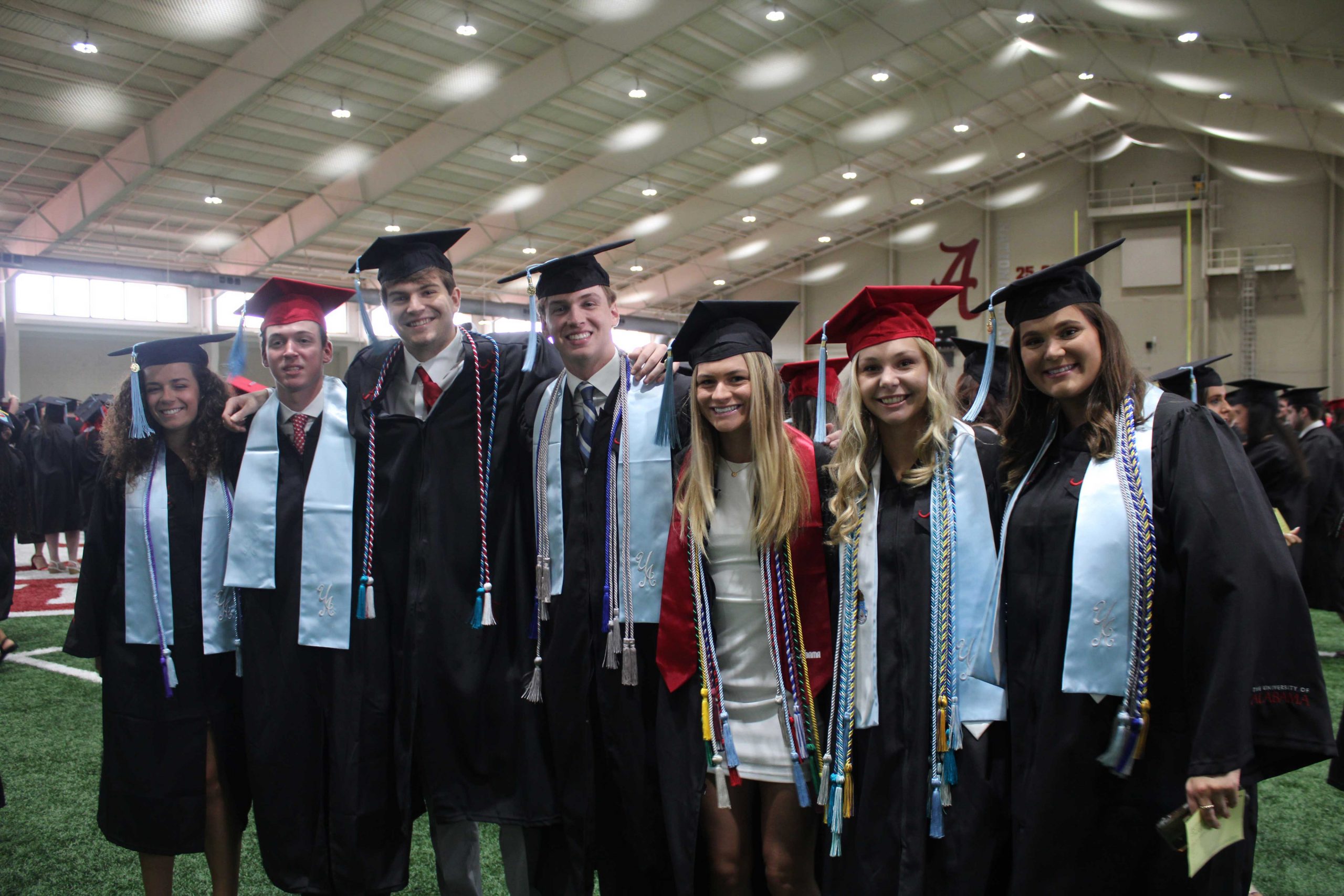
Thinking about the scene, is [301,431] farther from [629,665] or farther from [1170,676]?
[1170,676]

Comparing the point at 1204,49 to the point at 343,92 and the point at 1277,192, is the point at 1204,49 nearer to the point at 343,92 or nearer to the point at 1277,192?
the point at 1277,192

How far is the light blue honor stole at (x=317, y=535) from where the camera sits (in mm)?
2457

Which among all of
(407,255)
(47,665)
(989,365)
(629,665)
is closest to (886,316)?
(989,365)

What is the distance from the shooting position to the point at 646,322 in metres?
23.0

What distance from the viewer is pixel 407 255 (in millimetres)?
2562

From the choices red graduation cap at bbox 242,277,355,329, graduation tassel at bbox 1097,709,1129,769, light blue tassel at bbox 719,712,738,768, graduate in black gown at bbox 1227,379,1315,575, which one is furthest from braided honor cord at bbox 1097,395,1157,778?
graduate in black gown at bbox 1227,379,1315,575

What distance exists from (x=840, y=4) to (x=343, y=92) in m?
6.78

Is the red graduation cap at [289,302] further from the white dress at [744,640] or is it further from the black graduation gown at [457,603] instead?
the white dress at [744,640]

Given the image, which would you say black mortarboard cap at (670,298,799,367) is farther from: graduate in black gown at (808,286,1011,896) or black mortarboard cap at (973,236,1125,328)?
black mortarboard cap at (973,236,1125,328)

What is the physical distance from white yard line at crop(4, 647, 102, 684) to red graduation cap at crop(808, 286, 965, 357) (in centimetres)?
549

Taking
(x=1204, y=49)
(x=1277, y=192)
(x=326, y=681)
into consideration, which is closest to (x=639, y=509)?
(x=326, y=681)

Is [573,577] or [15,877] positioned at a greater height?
[573,577]

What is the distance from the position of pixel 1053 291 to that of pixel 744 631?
1.07m

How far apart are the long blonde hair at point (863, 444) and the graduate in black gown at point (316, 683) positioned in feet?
4.37
